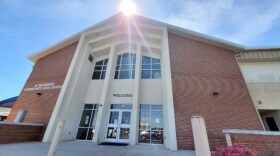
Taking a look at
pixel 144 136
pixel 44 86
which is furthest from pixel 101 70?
pixel 144 136

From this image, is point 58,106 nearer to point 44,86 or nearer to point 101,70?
point 44,86

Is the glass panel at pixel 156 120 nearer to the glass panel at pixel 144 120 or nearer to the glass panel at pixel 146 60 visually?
the glass panel at pixel 144 120

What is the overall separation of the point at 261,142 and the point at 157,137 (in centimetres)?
600

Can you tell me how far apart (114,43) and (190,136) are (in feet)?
32.6

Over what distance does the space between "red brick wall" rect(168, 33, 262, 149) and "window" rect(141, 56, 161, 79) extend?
2.32 m

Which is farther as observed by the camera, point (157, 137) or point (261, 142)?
point (157, 137)

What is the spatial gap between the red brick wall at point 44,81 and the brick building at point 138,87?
0.08 meters

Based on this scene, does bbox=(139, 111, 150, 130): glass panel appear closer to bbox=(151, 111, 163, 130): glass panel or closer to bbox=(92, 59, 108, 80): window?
bbox=(151, 111, 163, 130): glass panel

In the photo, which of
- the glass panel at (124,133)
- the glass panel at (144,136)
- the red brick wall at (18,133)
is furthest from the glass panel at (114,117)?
the red brick wall at (18,133)

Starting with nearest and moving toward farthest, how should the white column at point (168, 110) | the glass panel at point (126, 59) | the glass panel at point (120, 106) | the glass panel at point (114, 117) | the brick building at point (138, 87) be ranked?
the white column at point (168, 110)
the brick building at point (138, 87)
the glass panel at point (114, 117)
the glass panel at point (120, 106)
the glass panel at point (126, 59)

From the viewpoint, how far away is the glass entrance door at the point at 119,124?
10708mm

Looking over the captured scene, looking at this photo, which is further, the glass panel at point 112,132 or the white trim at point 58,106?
the glass panel at point 112,132

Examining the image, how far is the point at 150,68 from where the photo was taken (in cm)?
1286

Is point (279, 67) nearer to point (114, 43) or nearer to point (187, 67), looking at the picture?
point (187, 67)
